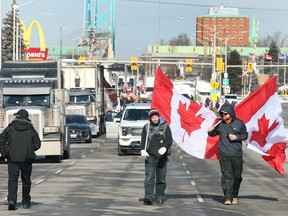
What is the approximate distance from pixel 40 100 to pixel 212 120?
13661 millimetres

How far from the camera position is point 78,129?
4488 cm

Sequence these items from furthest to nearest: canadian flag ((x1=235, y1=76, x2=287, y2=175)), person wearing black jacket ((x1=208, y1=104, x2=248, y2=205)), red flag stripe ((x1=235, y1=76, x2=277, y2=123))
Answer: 1. red flag stripe ((x1=235, y1=76, x2=277, y2=123))
2. canadian flag ((x1=235, y1=76, x2=287, y2=175))
3. person wearing black jacket ((x1=208, y1=104, x2=248, y2=205))

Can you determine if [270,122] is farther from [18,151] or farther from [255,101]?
[18,151]

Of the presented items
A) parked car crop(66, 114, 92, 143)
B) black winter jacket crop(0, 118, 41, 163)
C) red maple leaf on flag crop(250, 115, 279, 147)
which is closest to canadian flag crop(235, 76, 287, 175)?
red maple leaf on flag crop(250, 115, 279, 147)

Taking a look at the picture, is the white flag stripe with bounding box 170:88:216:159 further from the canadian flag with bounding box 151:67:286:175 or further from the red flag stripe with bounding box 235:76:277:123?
the red flag stripe with bounding box 235:76:277:123

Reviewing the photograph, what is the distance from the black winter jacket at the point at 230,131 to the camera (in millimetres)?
16984

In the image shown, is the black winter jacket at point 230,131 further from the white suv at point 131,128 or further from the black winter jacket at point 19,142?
the white suv at point 131,128

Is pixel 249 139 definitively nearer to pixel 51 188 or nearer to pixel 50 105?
pixel 51 188

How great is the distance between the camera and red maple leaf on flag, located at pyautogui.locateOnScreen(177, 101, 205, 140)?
18.6 metres

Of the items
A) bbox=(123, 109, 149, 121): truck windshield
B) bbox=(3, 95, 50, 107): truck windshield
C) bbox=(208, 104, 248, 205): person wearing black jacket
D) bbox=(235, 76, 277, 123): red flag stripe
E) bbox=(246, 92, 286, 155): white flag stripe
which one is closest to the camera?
bbox=(208, 104, 248, 205): person wearing black jacket

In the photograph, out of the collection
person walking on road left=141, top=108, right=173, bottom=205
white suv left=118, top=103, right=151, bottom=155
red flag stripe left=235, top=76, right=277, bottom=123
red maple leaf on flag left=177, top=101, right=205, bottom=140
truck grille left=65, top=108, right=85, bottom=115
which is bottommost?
truck grille left=65, top=108, right=85, bottom=115

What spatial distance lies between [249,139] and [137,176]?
258 inches

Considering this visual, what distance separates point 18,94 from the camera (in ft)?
103

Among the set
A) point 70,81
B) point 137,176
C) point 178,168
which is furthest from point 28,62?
point 70,81
